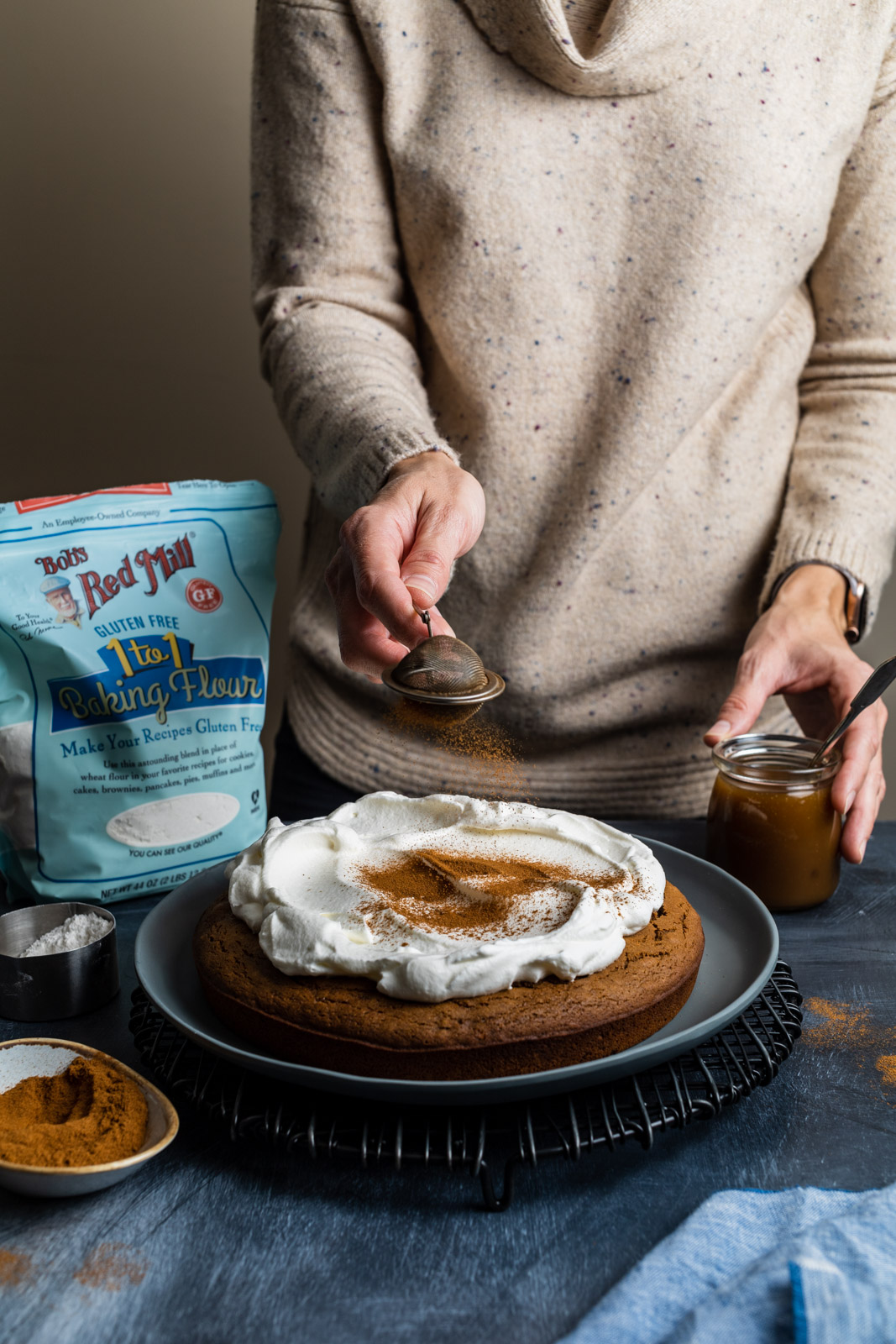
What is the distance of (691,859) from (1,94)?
228 centimetres

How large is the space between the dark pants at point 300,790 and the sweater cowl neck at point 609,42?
3.47ft

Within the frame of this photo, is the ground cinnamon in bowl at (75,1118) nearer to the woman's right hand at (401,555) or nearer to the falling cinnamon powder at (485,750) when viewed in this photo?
the woman's right hand at (401,555)

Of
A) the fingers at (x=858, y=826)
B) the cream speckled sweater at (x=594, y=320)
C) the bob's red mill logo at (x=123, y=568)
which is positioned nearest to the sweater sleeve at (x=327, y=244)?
the cream speckled sweater at (x=594, y=320)

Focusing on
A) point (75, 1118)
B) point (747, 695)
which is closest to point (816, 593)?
point (747, 695)

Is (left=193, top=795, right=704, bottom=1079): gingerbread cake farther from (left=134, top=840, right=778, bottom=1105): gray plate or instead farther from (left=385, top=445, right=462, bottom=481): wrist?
(left=385, top=445, right=462, bottom=481): wrist

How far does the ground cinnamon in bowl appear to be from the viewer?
0.72 meters

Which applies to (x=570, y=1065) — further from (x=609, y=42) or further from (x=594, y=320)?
(x=609, y=42)

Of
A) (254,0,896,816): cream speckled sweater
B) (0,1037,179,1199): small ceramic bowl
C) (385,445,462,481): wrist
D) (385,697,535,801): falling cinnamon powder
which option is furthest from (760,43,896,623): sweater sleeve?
(0,1037,179,1199): small ceramic bowl

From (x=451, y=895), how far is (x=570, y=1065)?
0.22 metres

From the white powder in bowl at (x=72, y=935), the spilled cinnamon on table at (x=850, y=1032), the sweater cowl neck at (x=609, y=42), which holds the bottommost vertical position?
the white powder in bowl at (x=72, y=935)

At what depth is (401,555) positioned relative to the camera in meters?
1.15

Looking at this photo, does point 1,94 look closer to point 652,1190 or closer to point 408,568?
point 408,568

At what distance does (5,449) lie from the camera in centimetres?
250

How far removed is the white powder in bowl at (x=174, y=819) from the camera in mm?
1237
